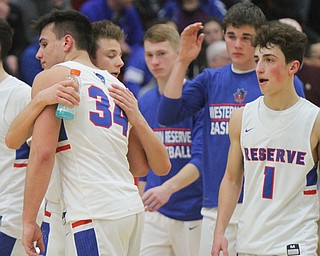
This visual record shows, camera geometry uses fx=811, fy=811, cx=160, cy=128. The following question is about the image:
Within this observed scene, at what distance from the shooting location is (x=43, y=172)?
4910 mm

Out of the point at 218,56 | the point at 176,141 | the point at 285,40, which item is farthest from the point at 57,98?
the point at 218,56

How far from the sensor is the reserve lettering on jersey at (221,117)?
21.4ft

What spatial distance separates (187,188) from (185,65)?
1291 mm

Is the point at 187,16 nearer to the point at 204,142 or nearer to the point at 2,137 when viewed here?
the point at 204,142

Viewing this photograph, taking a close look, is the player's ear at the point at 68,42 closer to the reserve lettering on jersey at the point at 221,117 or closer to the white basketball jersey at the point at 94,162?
the white basketball jersey at the point at 94,162

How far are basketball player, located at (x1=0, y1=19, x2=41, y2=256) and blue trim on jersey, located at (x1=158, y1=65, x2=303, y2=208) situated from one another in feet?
4.17

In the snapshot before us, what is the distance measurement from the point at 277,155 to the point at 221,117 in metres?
1.19

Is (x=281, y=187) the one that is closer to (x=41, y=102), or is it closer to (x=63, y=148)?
(x=63, y=148)

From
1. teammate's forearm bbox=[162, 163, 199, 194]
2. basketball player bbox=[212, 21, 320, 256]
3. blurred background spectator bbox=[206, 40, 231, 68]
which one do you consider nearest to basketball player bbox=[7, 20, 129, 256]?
basketball player bbox=[212, 21, 320, 256]

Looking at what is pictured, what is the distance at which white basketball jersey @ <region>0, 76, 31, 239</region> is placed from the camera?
605 centimetres

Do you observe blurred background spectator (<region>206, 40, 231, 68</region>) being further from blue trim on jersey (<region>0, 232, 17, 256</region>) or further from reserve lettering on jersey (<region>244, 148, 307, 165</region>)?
blue trim on jersey (<region>0, 232, 17, 256</region>)

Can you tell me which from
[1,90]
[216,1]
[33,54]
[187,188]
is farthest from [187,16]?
[1,90]

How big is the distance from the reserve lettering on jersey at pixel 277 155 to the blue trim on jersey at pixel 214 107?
99 centimetres

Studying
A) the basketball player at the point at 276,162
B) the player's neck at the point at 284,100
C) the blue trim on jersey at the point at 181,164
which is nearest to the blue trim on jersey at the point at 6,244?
the basketball player at the point at 276,162
